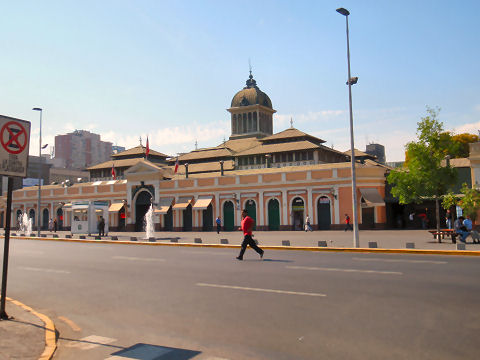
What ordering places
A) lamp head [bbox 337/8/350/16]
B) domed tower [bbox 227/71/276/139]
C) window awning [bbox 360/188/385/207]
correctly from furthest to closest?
domed tower [bbox 227/71/276/139], window awning [bbox 360/188/385/207], lamp head [bbox 337/8/350/16]

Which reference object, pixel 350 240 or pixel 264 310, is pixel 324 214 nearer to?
pixel 350 240

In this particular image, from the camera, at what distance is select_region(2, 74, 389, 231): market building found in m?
40.8

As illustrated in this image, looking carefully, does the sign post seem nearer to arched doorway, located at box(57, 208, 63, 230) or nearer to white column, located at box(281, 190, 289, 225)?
white column, located at box(281, 190, 289, 225)

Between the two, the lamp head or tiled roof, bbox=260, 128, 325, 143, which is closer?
the lamp head

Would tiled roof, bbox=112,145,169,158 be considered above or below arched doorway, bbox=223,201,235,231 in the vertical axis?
above

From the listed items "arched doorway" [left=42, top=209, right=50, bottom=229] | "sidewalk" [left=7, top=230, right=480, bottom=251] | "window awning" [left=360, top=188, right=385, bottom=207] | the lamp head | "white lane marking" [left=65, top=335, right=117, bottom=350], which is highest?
the lamp head

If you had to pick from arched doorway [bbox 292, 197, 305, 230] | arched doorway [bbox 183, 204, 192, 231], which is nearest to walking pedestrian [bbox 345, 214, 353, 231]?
arched doorway [bbox 292, 197, 305, 230]

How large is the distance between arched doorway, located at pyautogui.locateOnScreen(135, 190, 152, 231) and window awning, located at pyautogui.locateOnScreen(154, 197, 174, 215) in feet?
6.43

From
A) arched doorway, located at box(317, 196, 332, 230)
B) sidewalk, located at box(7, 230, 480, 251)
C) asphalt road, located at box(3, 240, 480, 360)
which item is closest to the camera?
asphalt road, located at box(3, 240, 480, 360)

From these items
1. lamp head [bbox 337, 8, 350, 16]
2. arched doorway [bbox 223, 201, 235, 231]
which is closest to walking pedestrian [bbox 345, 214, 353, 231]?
arched doorway [bbox 223, 201, 235, 231]

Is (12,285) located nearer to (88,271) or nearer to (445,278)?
(88,271)

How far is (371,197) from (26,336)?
119ft

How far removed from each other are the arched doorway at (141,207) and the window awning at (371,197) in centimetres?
2446

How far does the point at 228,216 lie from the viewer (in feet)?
151
